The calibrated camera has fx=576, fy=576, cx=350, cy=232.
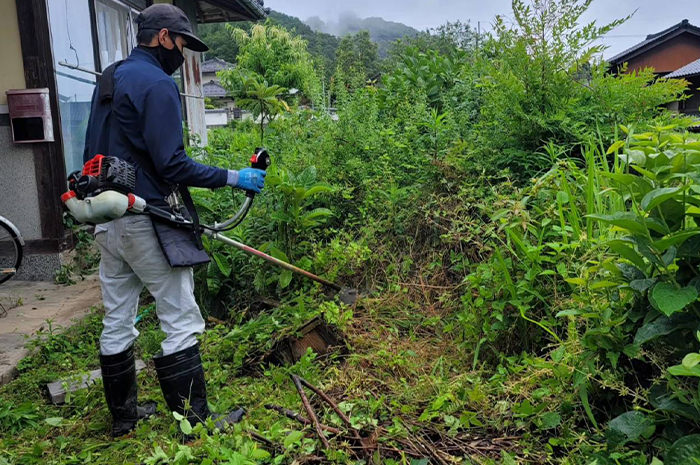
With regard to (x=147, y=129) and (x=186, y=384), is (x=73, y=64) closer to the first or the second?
(x=147, y=129)

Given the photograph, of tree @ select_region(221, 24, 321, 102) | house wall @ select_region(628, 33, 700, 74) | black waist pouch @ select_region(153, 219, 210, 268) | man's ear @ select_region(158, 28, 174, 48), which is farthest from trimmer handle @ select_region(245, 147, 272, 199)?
house wall @ select_region(628, 33, 700, 74)

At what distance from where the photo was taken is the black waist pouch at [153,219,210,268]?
2.89 metres

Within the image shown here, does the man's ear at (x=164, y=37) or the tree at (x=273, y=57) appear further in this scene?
the tree at (x=273, y=57)

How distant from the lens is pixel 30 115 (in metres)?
5.49

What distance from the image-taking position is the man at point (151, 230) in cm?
285

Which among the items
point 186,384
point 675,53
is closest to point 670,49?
point 675,53

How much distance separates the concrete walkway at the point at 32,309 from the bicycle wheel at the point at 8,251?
19 centimetres

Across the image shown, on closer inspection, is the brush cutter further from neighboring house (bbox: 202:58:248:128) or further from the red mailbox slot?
neighboring house (bbox: 202:58:248:128)

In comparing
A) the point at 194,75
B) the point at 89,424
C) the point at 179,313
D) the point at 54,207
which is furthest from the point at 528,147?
the point at 194,75

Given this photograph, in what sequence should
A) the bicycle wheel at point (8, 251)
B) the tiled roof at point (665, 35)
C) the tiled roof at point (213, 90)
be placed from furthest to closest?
the tiled roof at point (213, 90), the tiled roof at point (665, 35), the bicycle wheel at point (8, 251)

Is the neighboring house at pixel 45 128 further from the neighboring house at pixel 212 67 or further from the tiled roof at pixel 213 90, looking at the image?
the neighboring house at pixel 212 67

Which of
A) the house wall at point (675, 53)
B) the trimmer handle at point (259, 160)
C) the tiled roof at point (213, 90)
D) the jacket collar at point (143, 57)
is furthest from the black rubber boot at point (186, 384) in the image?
the tiled roof at point (213, 90)

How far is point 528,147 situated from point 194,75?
7.91 m

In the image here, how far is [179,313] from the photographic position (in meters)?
3.00
